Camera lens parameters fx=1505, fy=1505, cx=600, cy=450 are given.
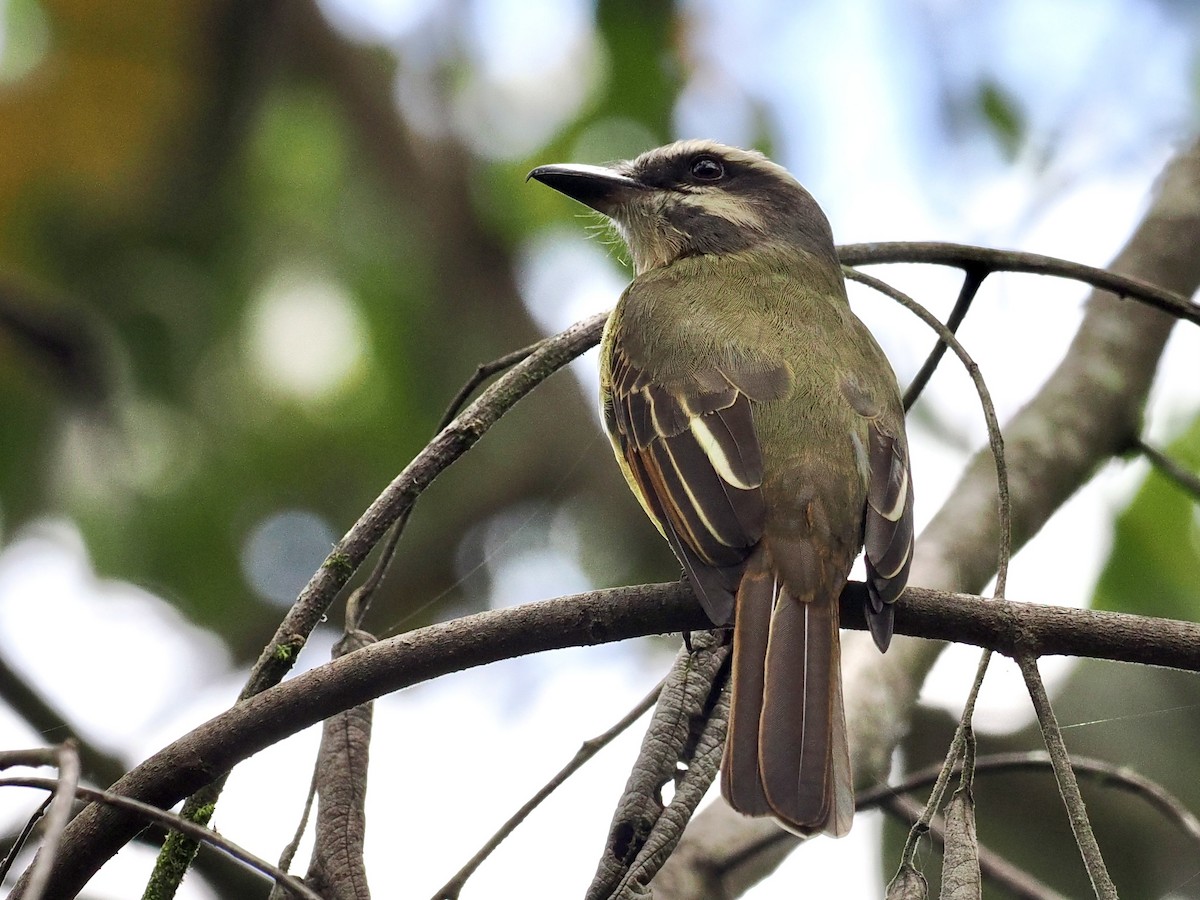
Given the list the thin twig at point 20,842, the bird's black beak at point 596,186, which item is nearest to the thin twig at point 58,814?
the thin twig at point 20,842

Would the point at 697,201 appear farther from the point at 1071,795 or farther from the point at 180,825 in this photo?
the point at 180,825

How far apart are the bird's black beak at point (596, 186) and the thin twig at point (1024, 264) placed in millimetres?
1349

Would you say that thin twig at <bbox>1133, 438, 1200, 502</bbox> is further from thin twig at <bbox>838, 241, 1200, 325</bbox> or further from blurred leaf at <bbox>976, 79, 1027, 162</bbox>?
blurred leaf at <bbox>976, 79, 1027, 162</bbox>

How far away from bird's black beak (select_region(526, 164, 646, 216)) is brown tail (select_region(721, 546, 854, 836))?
6.16 ft

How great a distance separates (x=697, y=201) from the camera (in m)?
4.34

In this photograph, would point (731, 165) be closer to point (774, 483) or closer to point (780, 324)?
point (780, 324)

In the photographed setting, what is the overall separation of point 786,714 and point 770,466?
2.04 feet

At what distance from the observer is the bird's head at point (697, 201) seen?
4.24 metres

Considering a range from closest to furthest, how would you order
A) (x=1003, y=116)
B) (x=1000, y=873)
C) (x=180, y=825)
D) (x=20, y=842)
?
1. (x=180, y=825)
2. (x=20, y=842)
3. (x=1000, y=873)
4. (x=1003, y=116)

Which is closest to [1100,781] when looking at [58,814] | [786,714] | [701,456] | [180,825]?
[786,714]

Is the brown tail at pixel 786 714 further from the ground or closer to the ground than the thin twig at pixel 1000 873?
closer to the ground

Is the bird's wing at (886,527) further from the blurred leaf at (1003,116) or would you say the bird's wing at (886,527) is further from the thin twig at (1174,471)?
the blurred leaf at (1003,116)

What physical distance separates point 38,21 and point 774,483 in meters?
3.83

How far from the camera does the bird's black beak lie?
4.32 metres
